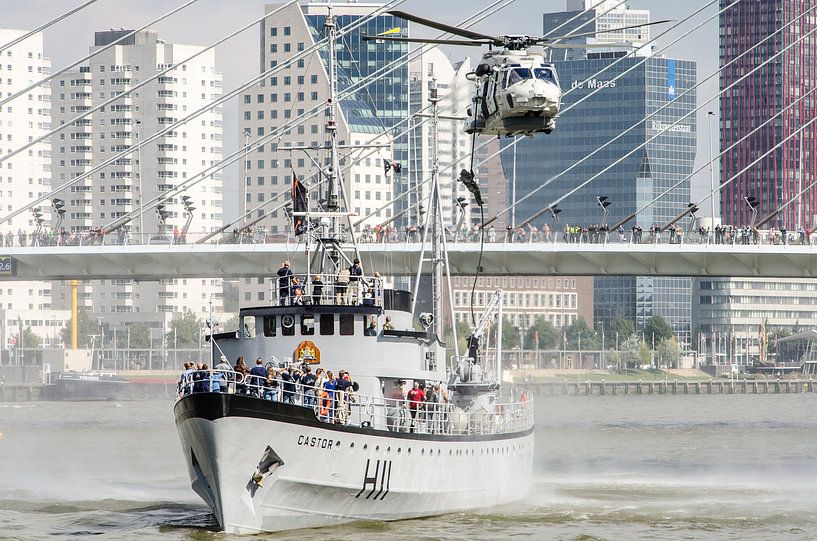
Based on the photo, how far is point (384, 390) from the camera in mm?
31750

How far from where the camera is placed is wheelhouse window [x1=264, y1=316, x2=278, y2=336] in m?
31.6

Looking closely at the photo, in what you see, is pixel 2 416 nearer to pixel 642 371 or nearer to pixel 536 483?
pixel 536 483

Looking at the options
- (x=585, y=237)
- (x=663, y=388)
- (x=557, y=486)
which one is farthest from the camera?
(x=663, y=388)

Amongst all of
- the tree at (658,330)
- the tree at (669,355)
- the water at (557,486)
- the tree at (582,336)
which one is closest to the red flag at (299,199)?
the water at (557,486)

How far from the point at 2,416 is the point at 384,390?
162 feet

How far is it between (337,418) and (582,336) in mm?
144699

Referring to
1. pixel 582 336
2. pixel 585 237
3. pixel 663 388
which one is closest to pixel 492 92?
pixel 585 237

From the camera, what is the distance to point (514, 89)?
28.5 m

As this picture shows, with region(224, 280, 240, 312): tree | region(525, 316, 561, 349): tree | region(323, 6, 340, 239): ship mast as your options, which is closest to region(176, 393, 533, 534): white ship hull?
region(323, 6, 340, 239): ship mast

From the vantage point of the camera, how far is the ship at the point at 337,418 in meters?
27.5

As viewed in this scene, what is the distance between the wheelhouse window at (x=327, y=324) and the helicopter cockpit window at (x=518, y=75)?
6875 millimetres

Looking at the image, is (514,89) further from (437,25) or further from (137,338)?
(137,338)

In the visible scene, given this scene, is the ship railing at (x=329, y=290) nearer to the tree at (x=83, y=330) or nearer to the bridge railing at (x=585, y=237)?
the bridge railing at (x=585, y=237)

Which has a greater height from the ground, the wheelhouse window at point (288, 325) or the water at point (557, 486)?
the wheelhouse window at point (288, 325)
